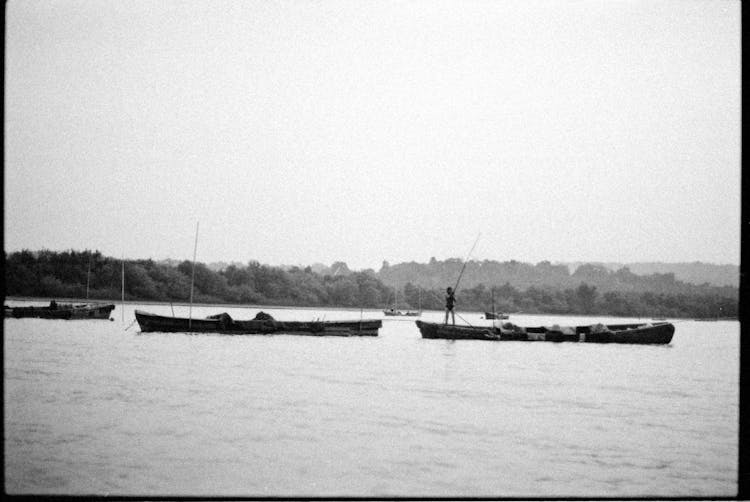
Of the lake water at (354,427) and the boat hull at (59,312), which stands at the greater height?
the boat hull at (59,312)

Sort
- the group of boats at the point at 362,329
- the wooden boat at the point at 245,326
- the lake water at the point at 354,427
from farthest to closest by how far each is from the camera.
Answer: the group of boats at the point at 362,329 < the wooden boat at the point at 245,326 < the lake water at the point at 354,427

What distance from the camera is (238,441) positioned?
8.15m

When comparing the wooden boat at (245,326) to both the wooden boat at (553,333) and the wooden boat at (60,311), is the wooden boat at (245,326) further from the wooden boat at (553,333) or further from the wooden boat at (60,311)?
the wooden boat at (60,311)

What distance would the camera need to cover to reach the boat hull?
86.4 feet

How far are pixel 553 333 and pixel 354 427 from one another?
53.7 feet

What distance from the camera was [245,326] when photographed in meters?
23.2

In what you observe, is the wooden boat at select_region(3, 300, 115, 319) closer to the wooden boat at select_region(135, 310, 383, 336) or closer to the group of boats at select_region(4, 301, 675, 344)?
the group of boats at select_region(4, 301, 675, 344)

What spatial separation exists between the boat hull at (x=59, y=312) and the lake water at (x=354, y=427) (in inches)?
352

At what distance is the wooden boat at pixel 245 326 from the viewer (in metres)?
22.8

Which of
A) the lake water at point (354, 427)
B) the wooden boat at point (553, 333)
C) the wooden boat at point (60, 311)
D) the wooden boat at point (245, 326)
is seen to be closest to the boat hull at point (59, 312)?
the wooden boat at point (60, 311)

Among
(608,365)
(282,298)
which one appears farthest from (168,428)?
(282,298)

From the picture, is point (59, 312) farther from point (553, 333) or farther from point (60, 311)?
point (553, 333)

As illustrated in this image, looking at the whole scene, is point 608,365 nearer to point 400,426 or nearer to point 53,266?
point 400,426

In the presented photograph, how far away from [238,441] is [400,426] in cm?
198
